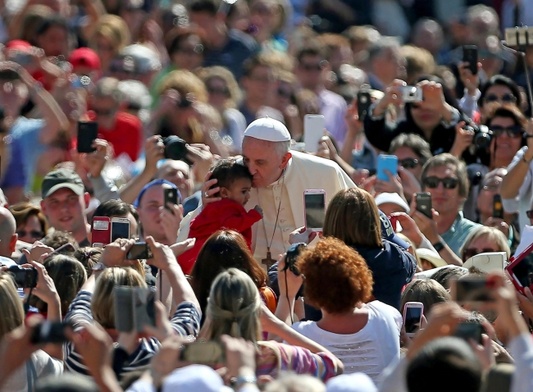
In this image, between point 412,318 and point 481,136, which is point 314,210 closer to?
point 412,318

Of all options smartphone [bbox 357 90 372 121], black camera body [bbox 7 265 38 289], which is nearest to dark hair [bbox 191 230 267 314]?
black camera body [bbox 7 265 38 289]

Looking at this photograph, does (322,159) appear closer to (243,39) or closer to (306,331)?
(306,331)

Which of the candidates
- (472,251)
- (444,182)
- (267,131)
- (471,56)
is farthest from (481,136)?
(267,131)

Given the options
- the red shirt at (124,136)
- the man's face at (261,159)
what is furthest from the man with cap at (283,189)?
the red shirt at (124,136)

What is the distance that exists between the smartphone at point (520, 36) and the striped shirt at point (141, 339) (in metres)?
3.72

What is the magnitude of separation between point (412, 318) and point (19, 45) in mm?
6188

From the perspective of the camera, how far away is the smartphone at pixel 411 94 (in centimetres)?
1035

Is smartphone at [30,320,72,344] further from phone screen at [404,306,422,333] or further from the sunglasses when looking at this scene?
the sunglasses

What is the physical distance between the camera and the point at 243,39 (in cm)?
1480

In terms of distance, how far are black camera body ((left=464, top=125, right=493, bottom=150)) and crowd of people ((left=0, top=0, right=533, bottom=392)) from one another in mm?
33

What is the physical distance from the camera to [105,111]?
11.7m

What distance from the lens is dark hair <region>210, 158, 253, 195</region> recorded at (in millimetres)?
8094

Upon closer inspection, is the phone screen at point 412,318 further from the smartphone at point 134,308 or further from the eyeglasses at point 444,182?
the eyeglasses at point 444,182

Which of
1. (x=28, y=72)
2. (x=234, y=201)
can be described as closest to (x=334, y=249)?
(x=234, y=201)
